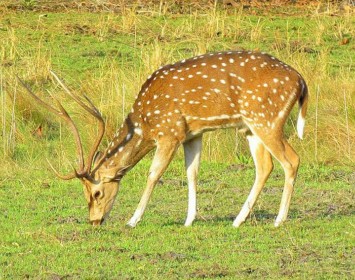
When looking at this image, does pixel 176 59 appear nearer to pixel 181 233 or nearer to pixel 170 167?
pixel 170 167

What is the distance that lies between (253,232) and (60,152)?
4.26m

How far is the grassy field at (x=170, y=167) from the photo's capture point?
27.1 ft

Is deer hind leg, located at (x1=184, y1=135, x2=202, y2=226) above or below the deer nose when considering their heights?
above

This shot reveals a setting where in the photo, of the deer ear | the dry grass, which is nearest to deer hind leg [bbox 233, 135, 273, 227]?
the deer ear

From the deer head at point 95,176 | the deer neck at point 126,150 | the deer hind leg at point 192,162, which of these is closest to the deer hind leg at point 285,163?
the deer hind leg at point 192,162

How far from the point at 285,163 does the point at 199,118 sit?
806 mm

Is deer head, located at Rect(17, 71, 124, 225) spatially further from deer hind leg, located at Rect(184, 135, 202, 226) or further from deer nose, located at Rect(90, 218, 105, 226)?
deer hind leg, located at Rect(184, 135, 202, 226)

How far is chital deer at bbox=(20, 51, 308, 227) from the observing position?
31.7ft

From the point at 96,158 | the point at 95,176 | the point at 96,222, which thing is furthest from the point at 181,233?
the point at 96,158

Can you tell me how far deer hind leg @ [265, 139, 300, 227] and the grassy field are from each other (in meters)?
0.15

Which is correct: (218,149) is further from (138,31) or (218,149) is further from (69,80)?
(138,31)

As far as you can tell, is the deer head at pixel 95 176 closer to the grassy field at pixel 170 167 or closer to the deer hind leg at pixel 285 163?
the grassy field at pixel 170 167

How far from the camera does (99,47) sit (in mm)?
17641

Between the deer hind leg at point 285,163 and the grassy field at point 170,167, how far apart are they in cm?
15
